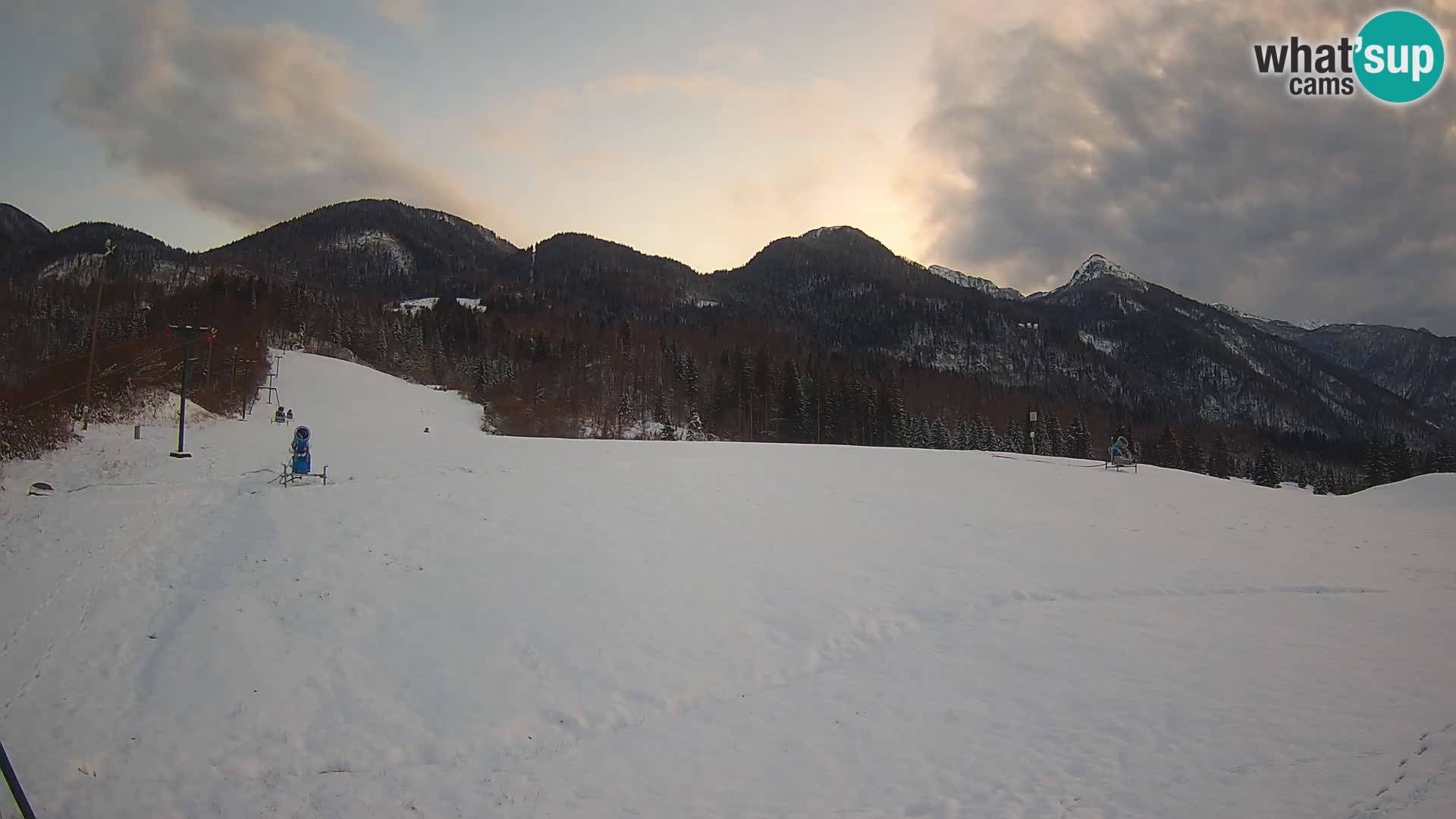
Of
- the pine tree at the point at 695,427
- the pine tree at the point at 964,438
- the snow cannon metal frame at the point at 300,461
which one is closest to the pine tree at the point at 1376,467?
the pine tree at the point at 964,438

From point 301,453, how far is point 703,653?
17292mm

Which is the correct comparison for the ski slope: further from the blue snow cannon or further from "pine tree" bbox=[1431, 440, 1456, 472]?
"pine tree" bbox=[1431, 440, 1456, 472]

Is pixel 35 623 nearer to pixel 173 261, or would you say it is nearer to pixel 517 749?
pixel 517 749

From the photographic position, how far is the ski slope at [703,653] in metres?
8.73

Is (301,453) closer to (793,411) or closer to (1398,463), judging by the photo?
(793,411)

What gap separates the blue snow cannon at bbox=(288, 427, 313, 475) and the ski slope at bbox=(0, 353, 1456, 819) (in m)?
0.96

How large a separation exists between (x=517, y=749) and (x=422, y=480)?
1498cm

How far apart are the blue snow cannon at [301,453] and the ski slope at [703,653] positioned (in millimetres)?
961

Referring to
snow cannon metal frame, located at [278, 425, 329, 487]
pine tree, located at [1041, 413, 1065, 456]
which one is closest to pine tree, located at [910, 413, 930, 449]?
pine tree, located at [1041, 413, 1065, 456]

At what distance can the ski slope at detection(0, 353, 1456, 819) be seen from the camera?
8.73 m

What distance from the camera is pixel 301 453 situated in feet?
74.1

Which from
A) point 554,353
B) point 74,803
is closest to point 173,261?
point 554,353

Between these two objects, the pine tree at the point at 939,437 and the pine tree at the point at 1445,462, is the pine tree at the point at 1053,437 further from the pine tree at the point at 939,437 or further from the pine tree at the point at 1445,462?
the pine tree at the point at 1445,462

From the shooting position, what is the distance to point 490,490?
21953mm
